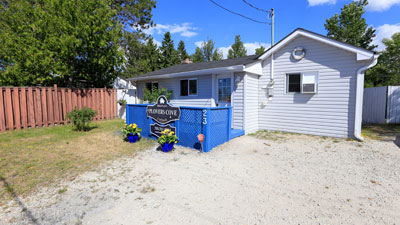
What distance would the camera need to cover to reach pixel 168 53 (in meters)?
29.1

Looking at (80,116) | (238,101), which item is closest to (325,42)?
(238,101)

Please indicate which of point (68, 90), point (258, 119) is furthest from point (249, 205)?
point (68, 90)

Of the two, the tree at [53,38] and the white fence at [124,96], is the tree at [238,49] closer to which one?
the white fence at [124,96]

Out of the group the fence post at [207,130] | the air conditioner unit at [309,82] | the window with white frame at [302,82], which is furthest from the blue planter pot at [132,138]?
the air conditioner unit at [309,82]

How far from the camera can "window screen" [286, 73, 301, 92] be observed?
7.66 m

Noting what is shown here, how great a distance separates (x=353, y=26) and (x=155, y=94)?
2396 cm

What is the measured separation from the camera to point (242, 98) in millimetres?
7504

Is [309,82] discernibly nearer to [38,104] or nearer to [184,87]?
[184,87]

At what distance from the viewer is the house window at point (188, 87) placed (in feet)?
30.8

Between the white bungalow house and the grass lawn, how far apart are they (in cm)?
380

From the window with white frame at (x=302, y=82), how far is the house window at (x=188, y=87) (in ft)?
13.8

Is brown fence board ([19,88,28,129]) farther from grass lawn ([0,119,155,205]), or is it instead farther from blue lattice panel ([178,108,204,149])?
blue lattice panel ([178,108,204,149])

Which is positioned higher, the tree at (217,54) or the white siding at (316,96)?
the tree at (217,54)

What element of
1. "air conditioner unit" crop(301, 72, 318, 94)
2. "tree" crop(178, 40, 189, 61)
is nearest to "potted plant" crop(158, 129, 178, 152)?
"air conditioner unit" crop(301, 72, 318, 94)
